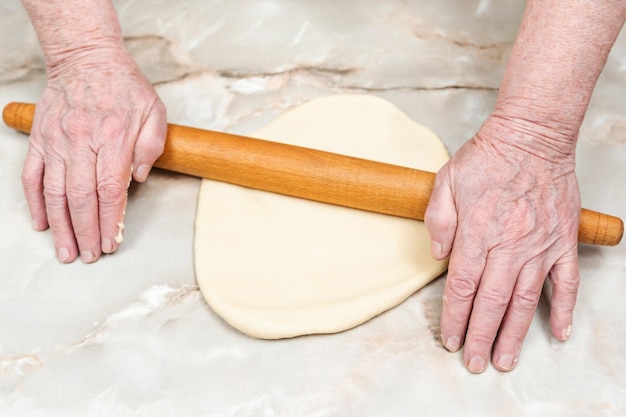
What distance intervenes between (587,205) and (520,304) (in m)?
0.53

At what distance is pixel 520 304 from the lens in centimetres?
148

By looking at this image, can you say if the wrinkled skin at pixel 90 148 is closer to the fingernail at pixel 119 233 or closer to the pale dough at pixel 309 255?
the fingernail at pixel 119 233

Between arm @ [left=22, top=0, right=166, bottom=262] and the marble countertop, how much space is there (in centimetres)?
10

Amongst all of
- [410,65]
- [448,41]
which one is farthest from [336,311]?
[448,41]

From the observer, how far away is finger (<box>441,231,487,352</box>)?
147 centimetres

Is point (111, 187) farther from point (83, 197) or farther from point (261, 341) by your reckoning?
point (261, 341)

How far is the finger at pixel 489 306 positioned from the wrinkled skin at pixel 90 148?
898mm

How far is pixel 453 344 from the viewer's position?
155 centimetres

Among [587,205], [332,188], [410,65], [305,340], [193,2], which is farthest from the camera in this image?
[193,2]

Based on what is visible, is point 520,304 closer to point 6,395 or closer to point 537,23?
point 537,23

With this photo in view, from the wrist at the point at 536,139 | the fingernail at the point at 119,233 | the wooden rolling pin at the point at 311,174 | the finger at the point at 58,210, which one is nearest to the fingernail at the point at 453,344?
the wooden rolling pin at the point at 311,174

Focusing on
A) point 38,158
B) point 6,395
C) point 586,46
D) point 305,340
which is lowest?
point 6,395

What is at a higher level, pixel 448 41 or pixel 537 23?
pixel 537 23

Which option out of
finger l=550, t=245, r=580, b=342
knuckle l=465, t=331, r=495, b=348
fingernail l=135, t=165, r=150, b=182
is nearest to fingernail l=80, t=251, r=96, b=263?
fingernail l=135, t=165, r=150, b=182
